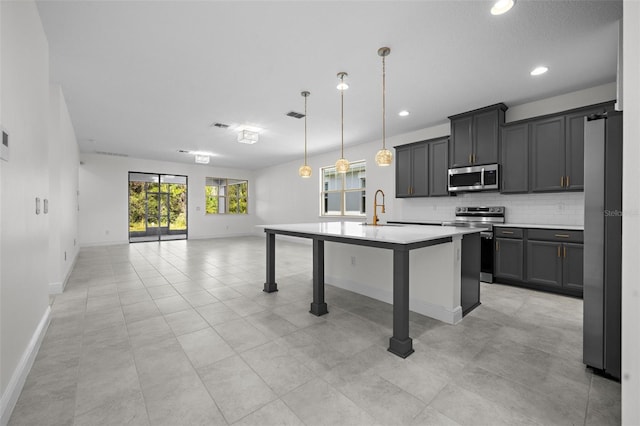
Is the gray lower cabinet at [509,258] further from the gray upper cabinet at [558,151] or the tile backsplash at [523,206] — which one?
the gray upper cabinet at [558,151]

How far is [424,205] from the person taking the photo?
18.2 ft

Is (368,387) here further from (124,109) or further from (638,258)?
(124,109)

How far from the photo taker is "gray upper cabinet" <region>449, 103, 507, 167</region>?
13.9 feet

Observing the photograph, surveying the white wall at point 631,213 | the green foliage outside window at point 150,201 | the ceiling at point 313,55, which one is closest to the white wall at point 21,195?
the ceiling at point 313,55

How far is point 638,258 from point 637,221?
14cm

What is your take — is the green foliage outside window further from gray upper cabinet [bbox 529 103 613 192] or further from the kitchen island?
gray upper cabinet [bbox 529 103 613 192]

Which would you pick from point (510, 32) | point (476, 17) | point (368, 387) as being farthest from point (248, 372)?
point (510, 32)

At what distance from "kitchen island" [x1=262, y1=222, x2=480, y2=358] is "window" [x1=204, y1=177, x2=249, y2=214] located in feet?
24.7

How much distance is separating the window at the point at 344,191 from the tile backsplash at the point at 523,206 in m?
1.71

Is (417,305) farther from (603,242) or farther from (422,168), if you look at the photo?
(422,168)

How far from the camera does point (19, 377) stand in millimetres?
1672

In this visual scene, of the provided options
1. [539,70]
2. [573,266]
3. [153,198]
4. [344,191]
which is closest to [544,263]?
[573,266]

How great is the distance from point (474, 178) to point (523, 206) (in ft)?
2.70

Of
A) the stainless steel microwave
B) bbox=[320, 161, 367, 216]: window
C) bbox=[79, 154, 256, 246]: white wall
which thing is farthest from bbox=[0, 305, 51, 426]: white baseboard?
bbox=[79, 154, 256, 246]: white wall
